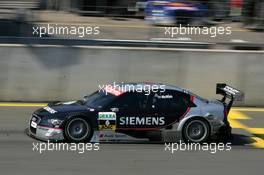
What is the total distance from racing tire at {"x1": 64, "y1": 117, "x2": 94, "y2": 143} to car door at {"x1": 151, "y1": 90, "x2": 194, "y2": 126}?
1.41m

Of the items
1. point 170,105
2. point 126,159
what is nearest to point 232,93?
point 170,105

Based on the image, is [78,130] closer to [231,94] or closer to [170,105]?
[170,105]

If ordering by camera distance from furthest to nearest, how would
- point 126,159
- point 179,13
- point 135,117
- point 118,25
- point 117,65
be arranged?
point 179,13 → point 118,25 → point 117,65 → point 135,117 → point 126,159

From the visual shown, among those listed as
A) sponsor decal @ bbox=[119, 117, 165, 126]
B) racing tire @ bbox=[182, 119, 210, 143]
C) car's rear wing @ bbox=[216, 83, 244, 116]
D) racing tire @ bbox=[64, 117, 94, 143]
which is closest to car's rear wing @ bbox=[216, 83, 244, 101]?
Answer: car's rear wing @ bbox=[216, 83, 244, 116]

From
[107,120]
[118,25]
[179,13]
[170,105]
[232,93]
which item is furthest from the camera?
[179,13]

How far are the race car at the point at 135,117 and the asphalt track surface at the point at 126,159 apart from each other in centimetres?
28

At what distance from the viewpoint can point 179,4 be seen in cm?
3300

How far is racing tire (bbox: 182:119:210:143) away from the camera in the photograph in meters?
13.2

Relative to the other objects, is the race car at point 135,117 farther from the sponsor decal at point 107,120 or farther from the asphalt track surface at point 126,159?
the asphalt track surface at point 126,159

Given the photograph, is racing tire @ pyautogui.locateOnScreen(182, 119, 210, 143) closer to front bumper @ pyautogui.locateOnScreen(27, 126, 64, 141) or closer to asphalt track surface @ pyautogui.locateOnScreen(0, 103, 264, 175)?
asphalt track surface @ pyautogui.locateOnScreen(0, 103, 264, 175)

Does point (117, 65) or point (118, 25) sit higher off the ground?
point (117, 65)

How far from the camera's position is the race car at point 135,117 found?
12.7 m

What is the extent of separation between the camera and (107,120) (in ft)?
42.0

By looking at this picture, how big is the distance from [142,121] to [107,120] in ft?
2.36
